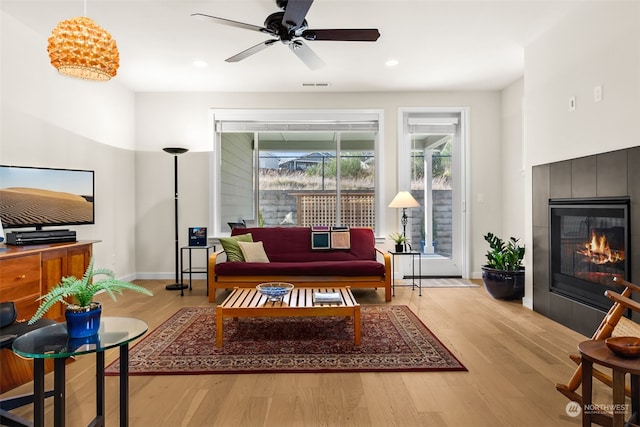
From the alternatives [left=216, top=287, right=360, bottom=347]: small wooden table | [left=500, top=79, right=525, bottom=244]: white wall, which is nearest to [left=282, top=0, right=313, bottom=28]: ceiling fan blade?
[left=216, top=287, right=360, bottom=347]: small wooden table

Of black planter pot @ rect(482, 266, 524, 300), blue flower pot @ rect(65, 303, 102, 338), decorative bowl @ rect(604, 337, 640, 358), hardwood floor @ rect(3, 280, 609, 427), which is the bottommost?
hardwood floor @ rect(3, 280, 609, 427)

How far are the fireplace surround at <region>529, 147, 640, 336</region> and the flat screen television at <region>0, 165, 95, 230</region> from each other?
462 centimetres

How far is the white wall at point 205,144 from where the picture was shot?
5.58 meters

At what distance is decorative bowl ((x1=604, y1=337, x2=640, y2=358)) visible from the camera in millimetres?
1476

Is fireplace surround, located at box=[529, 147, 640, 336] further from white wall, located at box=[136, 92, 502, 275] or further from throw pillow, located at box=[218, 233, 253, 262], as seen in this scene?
throw pillow, located at box=[218, 233, 253, 262]

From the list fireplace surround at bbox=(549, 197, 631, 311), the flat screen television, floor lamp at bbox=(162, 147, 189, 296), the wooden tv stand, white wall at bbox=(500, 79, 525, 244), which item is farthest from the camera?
white wall at bbox=(500, 79, 525, 244)

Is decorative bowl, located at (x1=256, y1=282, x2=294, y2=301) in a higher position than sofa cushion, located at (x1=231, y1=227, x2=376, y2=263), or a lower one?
lower

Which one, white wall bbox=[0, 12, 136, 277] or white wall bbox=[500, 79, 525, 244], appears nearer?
white wall bbox=[0, 12, 136, 277]

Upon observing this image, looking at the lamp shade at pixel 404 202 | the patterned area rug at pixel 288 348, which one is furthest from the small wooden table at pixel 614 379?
the lamp shade at pixel 404 202

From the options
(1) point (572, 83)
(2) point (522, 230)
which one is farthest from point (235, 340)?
(2) point (522, 230)

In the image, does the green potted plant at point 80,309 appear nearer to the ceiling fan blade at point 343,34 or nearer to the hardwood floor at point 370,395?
the hardwood floor at point 370,395

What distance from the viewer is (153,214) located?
561 centimetres

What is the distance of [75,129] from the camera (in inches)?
167

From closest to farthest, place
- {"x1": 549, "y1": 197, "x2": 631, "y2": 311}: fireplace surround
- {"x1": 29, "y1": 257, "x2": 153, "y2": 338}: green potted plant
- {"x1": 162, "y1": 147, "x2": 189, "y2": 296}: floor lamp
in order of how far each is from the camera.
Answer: {"x1": 29, "y1": 257, "x2": 153, "y2": 338}: green potted plant, {"x1": 549, "y1": 197, "x2": 631, "y2": 311}: fireplace surround, {"x1": 162, "y1": 147, "x2": 189, "y2": 296}: floor lamp
